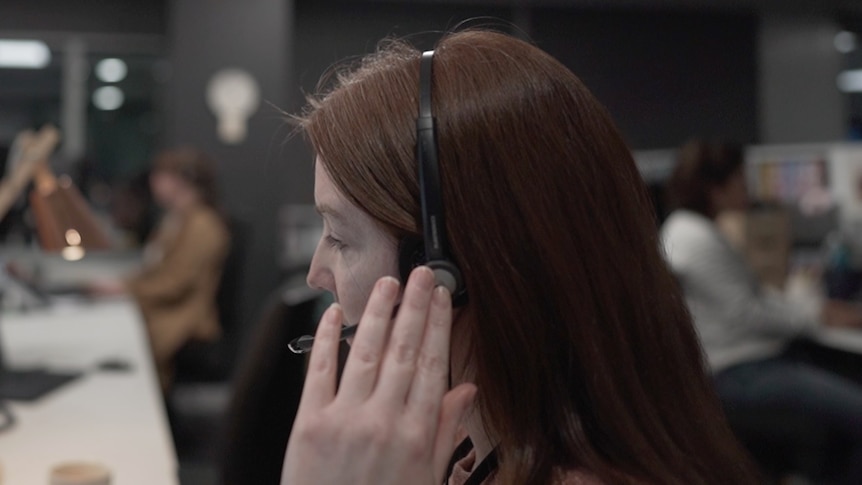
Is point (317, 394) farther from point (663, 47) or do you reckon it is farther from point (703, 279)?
point (663, 47)

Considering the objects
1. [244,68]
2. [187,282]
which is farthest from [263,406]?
[244,68]

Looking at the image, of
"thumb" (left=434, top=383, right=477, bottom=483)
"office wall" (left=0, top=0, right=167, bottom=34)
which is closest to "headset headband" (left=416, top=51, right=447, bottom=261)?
"thumb" (left=434, top=383, right=477, bottom=483)

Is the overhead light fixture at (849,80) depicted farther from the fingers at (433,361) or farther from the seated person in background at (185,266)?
the fingers at (433,361)

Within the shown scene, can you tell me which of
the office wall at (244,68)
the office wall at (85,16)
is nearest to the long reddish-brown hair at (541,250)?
the office wall at (244,68)

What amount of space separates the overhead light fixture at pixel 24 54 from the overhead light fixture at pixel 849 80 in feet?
18.9

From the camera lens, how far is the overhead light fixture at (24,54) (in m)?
4.91

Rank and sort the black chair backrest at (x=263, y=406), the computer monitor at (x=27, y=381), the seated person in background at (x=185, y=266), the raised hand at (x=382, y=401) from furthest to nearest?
the seated person in background at (x=185, y=266)
the computer monitor at (x=27, y=381)
the black chair backrest at (x=263, y=406)
the raised hand at (x=382, y=401)

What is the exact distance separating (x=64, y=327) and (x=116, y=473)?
5.59 feet

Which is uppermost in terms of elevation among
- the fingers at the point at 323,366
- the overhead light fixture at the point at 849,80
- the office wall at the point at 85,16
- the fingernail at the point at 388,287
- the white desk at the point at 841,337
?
the office wall at the point at 85,16

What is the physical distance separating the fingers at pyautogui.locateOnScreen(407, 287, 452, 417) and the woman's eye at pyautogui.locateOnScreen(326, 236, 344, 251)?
0.49ft

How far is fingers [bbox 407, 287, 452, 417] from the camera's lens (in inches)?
22.2

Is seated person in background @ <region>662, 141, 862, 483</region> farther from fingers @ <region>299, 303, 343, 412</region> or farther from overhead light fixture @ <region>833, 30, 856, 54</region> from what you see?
overhead light fixture @ <region>833, 30, 856, 54</region>

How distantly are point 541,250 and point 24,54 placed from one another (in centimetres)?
522

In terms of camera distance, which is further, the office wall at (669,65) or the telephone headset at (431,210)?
the office wall at (669,65)
